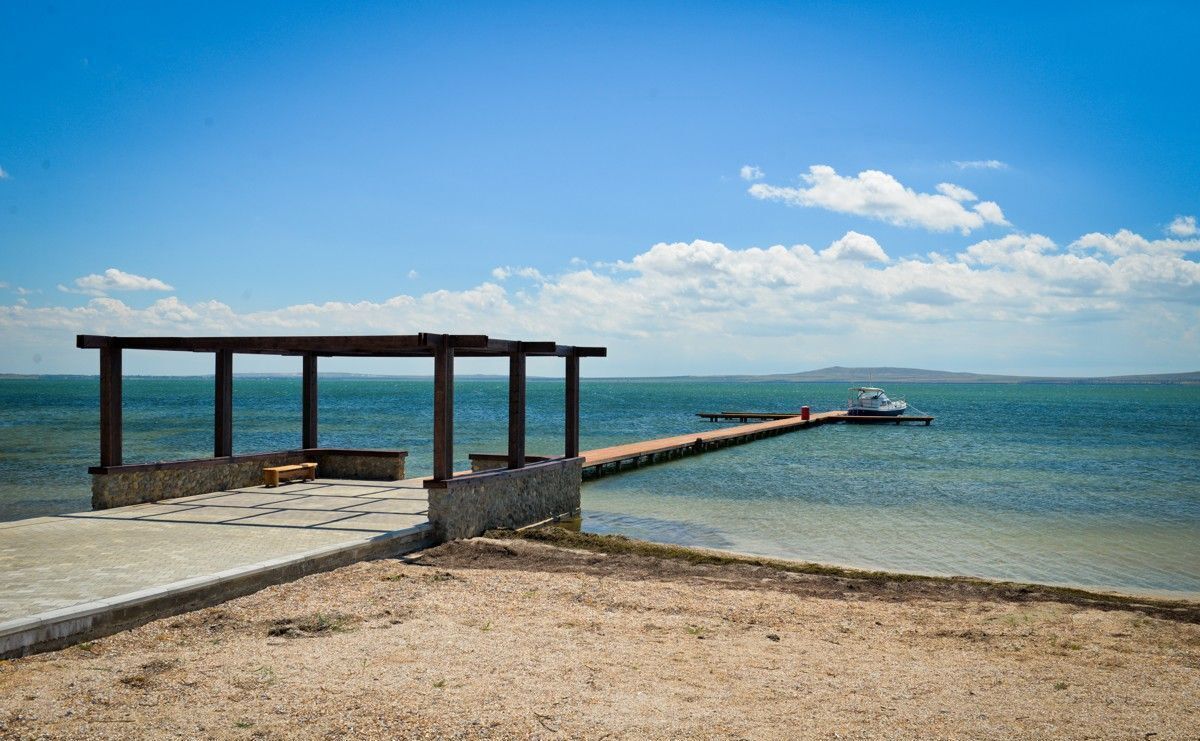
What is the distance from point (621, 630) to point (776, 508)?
11.8 metres

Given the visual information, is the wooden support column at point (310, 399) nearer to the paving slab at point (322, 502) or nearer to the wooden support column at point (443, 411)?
the paving slab at point (322, 502)

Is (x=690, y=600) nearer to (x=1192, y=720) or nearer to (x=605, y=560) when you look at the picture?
(x=605, y=560)

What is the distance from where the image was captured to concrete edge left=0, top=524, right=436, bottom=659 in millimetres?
5695

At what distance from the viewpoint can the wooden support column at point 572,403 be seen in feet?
44.1

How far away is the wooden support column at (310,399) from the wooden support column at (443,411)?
4.92 m

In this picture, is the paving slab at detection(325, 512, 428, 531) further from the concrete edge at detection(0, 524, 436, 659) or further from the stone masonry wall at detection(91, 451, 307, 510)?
the stone masonry wall at detection(91, 451, 307, 510)

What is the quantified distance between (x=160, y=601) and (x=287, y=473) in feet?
24.8

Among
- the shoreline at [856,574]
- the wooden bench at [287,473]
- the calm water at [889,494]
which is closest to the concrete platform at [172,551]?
the wooden bench at [287,473]

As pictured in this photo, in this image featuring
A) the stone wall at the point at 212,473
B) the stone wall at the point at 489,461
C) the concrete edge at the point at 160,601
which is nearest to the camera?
the concrete edge at the point at 160,601

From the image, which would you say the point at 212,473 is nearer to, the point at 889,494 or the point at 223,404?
the point at 223,404

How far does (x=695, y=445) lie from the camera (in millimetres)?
31469

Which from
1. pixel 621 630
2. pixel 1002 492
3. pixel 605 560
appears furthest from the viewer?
pixel 1002 492

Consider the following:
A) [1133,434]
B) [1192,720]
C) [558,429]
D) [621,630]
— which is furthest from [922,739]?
[1133,434]

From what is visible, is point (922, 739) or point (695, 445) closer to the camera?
point (922, 739)
